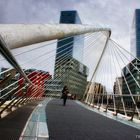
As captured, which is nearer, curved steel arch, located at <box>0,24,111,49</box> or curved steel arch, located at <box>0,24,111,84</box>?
curved steel arch, located at <box>0,24,111,84</box>

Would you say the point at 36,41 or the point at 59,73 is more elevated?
the point at 59,73

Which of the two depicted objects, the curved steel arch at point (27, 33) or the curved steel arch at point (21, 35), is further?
the curved steel arch at point (27, 33)

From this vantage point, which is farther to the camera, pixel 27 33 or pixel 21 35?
pixel 27 33

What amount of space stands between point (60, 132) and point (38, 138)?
985 millimetres

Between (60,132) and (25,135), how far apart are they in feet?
3.31

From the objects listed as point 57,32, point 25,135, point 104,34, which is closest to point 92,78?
point 104,34

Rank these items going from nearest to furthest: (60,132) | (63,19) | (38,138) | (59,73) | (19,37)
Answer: (19,37)
(38,138)
(60,132)
(59,73)
(63,19)

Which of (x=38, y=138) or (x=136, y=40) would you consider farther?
(x=136, y=40)

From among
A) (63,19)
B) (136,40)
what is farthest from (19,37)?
(136,40)

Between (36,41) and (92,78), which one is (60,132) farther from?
(92,78)

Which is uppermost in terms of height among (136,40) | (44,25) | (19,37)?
(136,40)

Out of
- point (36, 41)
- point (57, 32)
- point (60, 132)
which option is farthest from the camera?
point (57, 32)

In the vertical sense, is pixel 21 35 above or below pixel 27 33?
below

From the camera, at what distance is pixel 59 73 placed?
3234 cm
